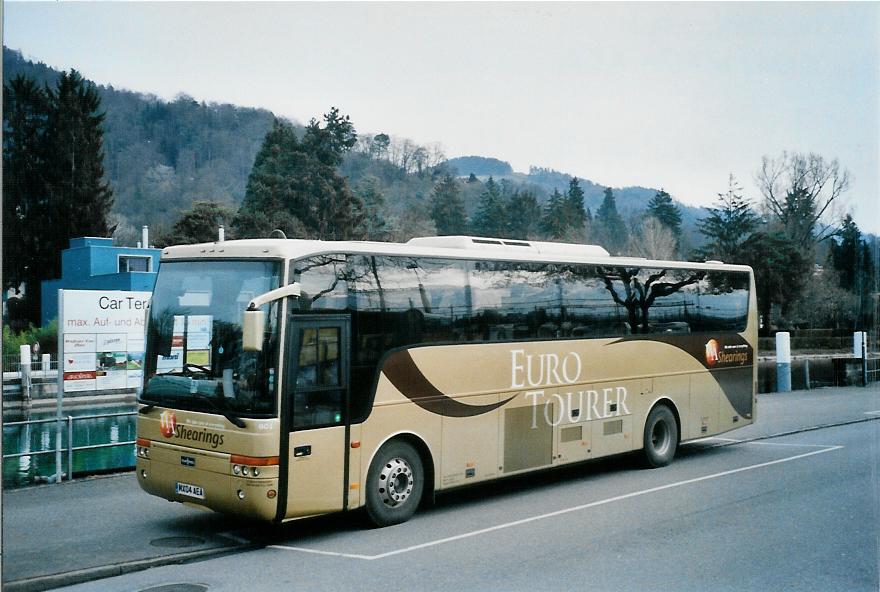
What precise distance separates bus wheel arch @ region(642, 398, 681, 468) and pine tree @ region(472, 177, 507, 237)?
71357 mm

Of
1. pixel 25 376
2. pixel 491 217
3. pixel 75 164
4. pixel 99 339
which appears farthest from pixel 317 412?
pixel 491 217

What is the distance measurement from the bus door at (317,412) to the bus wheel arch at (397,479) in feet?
1.75

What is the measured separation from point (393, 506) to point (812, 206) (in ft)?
97.0

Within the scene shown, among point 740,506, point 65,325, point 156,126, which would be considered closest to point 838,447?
point 740,506

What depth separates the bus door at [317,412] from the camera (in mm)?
8930

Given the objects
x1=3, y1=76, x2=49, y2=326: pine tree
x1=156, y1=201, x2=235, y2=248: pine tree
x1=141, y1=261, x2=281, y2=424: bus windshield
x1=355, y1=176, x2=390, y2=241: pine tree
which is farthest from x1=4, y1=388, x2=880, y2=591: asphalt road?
x1=156, y1=201, x2=235, y2=248: pine tree

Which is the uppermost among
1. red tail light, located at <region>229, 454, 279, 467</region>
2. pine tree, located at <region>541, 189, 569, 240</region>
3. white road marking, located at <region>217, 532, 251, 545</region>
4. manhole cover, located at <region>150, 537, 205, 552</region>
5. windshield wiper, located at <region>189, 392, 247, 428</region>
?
pine tree, located at <region>541, 189, 569, 240</region>

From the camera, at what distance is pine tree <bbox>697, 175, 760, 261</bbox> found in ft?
219

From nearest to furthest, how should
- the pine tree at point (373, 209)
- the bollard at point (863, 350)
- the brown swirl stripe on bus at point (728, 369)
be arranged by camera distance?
the brown swirl stripe on bus at point (728, 369) → the bollard at point (863, 350) → the pine tree at point (373, 209)

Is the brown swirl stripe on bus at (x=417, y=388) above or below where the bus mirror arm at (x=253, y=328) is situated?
below

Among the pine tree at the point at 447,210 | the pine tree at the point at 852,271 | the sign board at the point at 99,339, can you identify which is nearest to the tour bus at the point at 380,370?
the sign board at the point at 99,339

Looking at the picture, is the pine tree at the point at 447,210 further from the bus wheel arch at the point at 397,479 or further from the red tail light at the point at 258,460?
the red tail light at the point at 258,460

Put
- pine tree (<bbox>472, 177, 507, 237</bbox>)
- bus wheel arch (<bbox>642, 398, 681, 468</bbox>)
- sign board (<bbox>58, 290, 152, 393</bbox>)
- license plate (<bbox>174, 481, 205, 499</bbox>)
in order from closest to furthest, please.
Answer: license plate (<bbox>174, 481, 205, 499</bbox>), sign board (<bbox>58, 290, 152, 393</bbox>), bus wheel arch (<bbox>642, 398, 681, 468</bbox>), pine tree (<bbox>472, 177, 507, 237</bbox>)

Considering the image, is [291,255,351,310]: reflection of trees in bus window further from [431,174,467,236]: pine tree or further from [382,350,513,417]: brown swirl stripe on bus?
[431,174,467,236]: pine tree
